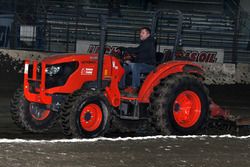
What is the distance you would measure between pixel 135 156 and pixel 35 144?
3.66ft

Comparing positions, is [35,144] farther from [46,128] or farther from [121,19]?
[121,19]

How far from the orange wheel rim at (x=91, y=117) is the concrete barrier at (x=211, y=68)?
9.89 m

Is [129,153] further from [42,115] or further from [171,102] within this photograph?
[42,115]

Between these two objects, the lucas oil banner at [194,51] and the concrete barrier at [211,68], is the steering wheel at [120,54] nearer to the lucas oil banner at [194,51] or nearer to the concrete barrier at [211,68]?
the concrete barrier at [211,68]

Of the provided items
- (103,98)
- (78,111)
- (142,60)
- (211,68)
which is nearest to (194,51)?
(211,68)

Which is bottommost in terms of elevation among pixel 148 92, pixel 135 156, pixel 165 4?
pixel 135 156

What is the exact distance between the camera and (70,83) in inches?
A: 299

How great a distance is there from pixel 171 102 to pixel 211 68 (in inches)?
394

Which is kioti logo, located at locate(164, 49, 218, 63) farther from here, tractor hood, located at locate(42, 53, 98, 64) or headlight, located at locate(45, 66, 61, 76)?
headlight, located at locate(45, 66, 61, 76)

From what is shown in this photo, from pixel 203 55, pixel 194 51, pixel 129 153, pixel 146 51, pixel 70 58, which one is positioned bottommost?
pixel 129 153

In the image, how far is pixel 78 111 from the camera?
711 centimetres

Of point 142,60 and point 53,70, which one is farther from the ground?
point 142,60

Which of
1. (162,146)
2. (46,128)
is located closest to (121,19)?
(46,128)

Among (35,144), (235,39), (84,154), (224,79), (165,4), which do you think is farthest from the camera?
(165,4)
